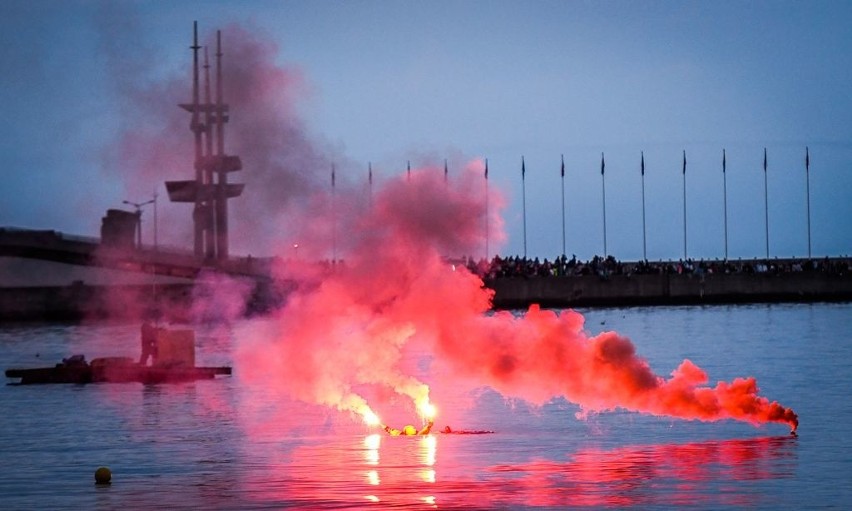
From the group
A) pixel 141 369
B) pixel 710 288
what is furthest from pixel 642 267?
pixel 141 369

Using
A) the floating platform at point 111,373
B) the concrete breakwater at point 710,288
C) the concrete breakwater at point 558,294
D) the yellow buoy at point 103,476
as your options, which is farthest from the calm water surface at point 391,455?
the concrete breakwater at point 710,288

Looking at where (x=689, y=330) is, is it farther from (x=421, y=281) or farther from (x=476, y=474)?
(x=476, y=474)

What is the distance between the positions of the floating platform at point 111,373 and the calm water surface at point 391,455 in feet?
1.91

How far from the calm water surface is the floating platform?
581 mm

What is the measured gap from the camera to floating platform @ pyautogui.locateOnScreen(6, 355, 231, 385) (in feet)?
201

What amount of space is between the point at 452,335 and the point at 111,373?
25.0 m

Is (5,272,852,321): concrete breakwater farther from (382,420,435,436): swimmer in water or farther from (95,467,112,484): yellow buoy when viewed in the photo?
(95,467,112,484): yellow buoy

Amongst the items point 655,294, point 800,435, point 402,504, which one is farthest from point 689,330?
point 402,504

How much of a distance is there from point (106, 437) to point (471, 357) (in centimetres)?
1057

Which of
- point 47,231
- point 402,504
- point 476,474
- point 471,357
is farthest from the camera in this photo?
point 47,231

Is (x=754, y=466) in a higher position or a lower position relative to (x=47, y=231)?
lower

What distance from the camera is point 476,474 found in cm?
3350

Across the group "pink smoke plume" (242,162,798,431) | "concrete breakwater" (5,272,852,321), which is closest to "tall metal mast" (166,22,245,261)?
"concrete breakwater" (5,272,852,321)

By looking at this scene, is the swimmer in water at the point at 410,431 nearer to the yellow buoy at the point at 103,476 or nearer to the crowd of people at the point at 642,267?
the yellow buoy at the point at 103,476
